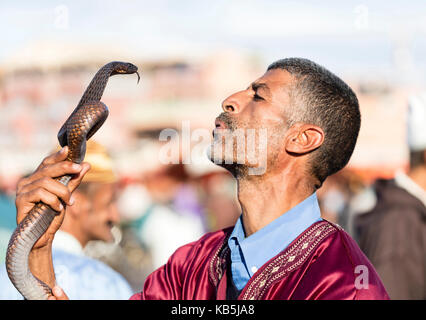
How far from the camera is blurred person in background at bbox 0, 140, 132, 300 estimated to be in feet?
11.3

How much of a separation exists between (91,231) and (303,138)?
2.52 meters

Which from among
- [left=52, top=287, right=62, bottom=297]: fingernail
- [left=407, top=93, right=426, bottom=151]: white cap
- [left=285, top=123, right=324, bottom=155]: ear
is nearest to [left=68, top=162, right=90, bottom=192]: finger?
[left=52, top=287, right=62, bottom=297]: fingernail

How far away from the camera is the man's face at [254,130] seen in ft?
8.71

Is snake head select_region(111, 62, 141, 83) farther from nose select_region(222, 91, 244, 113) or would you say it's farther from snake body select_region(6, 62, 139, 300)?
nose select_region(222, 91, 244, 113)

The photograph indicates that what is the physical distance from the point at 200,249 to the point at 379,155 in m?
19.5

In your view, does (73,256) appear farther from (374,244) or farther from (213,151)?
(374,244)

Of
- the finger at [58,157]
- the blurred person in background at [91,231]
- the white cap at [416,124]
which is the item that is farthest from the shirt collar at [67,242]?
the white cap at [416,124]

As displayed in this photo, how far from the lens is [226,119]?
2.71 metres

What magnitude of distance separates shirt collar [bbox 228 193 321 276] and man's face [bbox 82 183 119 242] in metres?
2.36

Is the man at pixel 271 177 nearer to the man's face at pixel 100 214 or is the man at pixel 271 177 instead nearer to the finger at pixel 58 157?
the finger at pixel 58 157

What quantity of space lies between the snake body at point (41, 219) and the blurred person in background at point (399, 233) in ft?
9.44

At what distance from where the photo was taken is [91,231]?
486 centimetres

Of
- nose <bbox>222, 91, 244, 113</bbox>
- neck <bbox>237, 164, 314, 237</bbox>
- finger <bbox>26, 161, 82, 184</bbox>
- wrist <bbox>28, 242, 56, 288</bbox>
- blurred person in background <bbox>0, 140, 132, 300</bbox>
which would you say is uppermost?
nose <bbox>222, 91, 244, 113</bbox>

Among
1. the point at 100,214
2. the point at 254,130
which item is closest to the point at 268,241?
the point at 254,130
